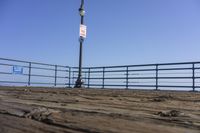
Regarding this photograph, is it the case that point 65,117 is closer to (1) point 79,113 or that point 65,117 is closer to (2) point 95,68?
(1) point 79,113

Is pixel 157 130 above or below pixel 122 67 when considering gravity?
below

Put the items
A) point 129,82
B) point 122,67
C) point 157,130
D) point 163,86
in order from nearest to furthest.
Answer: point 157,130 → point 163,86 → point 129,82 → point 122,67

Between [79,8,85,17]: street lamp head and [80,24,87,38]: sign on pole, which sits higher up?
[79,8,85,17]: street lamp head

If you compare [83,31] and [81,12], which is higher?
[81,12]

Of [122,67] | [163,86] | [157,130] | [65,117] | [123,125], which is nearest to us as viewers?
[157,130]

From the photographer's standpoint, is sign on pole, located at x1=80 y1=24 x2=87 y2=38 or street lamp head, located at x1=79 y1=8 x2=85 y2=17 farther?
street lamp head, located at x1=79 y1=8 x2=85 y2=17

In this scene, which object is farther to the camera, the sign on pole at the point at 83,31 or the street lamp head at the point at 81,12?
the street lamp head at the point at 81,12

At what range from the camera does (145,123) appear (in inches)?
111

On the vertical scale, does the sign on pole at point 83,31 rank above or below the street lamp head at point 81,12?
below

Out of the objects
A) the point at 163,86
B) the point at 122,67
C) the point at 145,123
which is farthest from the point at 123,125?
the point at 122,67

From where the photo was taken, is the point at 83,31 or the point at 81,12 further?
the point at 81,12

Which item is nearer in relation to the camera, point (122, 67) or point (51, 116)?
point (51, 116)

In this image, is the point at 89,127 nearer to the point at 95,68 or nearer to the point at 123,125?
the point at 123,125

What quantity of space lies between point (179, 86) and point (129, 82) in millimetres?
3173
